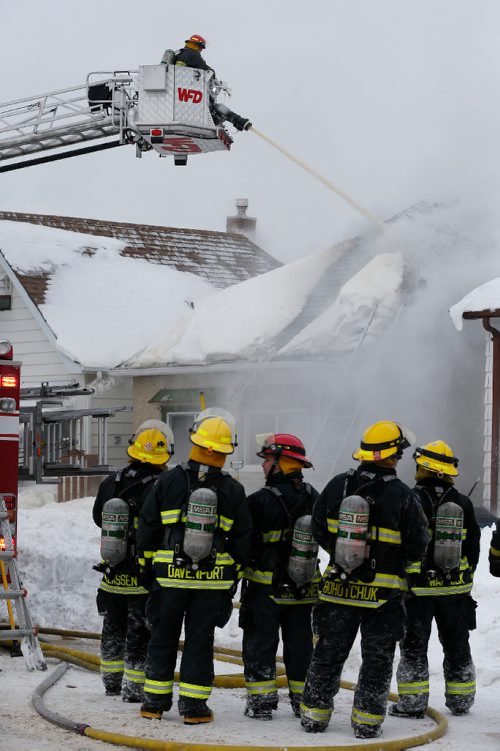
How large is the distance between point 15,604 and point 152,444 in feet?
6.27

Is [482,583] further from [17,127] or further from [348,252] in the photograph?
[348,252]

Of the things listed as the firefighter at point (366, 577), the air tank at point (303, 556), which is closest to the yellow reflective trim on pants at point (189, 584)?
the air tank at point (303, 556)

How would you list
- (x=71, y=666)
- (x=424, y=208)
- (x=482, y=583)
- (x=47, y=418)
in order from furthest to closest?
(x=424, y=208)
(x=47, y=418)
(x=482, y=583)
(x=71, y=666)

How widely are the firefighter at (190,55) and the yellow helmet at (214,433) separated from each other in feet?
26.2

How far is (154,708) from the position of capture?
6.52 m

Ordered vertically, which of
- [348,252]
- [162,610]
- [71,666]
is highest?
[348,252]

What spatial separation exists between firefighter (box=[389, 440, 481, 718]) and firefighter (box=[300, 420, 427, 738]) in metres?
0.55

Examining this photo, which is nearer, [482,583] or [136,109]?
[482,583]

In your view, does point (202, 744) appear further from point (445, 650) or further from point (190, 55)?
point (190, 55)

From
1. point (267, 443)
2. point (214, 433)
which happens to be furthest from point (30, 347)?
point (214, 433)

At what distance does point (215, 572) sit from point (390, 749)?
50.9 inches

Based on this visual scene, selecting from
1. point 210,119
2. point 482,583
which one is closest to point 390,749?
point 482,583

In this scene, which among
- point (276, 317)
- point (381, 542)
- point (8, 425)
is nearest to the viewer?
point (381, 542)

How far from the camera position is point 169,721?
654 centimetres
